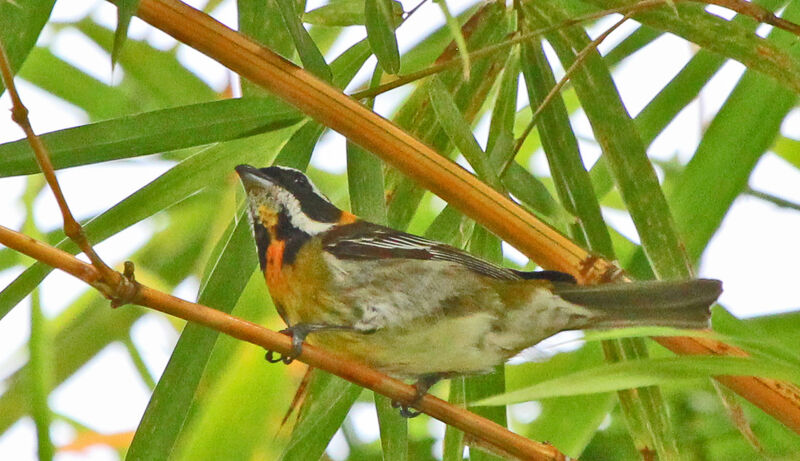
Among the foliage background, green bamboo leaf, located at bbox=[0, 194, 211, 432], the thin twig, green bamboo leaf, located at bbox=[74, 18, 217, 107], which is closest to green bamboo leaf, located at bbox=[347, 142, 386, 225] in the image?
the foliage background

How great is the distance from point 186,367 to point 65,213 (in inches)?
22.6

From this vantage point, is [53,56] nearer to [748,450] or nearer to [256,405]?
[256,405]

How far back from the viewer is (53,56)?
271cm

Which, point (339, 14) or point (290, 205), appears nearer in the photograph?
point (339, 14)

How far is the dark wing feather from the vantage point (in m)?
1.89

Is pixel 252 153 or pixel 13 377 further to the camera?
pixel 13 377

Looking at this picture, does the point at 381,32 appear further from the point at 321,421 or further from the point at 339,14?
the point at 321,421

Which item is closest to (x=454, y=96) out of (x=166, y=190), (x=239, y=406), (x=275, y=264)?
(x=275, y=264)

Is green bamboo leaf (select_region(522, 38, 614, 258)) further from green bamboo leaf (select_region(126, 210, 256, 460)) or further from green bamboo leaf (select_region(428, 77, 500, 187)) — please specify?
green bamboo leaf (select_region(126, 210, 256, 460))

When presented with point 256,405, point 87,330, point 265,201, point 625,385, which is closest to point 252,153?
point 265,201

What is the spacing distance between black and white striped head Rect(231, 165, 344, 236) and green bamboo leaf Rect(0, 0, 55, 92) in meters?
0.57

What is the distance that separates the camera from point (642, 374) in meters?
1.24

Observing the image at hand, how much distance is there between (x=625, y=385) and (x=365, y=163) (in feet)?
2.36

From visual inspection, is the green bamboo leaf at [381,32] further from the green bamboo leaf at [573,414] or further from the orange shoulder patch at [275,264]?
the green bamboo leaf at [573,414]
